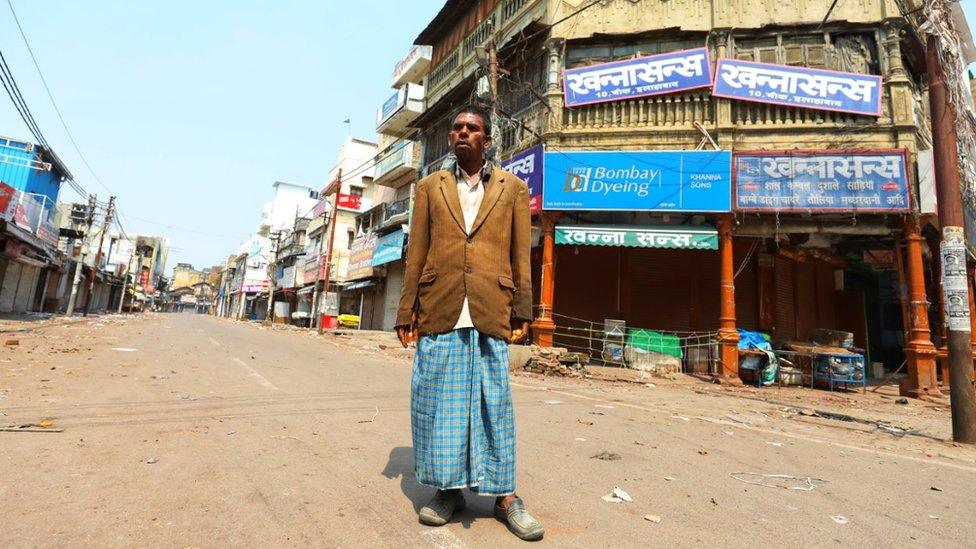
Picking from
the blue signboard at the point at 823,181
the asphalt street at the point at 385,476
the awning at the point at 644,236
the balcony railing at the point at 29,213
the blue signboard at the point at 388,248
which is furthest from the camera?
the blue signboard at the point at 388,248

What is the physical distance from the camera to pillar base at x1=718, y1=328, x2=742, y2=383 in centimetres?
1097

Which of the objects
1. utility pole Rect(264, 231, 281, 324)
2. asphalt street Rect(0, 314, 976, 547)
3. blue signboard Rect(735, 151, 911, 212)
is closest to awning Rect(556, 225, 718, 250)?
blue signboard Rect(735, 151, 911, 212)

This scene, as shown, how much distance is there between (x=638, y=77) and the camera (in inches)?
535

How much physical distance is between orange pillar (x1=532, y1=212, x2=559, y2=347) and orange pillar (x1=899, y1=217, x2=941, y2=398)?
25.5 ft

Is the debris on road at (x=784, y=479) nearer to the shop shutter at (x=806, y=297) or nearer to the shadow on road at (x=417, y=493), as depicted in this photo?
the shadow on road at (x=417, y=493)

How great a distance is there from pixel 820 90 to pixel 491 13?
501 inches

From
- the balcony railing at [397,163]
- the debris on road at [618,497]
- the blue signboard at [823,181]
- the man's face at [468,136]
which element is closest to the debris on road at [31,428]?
the man's face at [468,136]

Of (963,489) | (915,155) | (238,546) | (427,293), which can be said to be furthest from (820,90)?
(238,546)

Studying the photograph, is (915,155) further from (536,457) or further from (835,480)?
(536,457)

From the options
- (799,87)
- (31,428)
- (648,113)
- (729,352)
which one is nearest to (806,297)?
(729,352)

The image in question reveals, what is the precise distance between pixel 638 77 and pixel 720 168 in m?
3.85

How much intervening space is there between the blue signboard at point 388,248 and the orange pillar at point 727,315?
14.4 meters

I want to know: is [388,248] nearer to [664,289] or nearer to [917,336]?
[664,289]

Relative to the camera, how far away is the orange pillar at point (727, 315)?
36.1 feet
